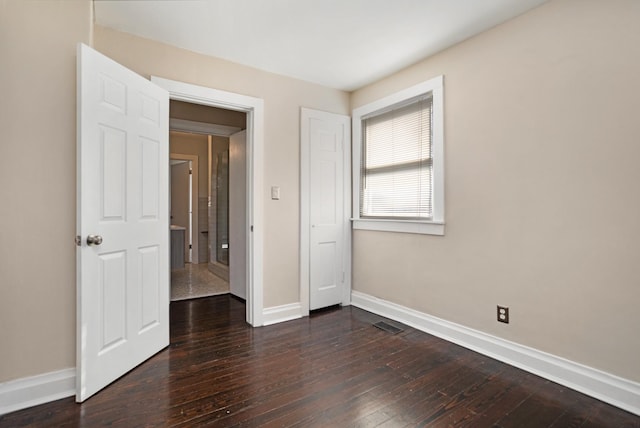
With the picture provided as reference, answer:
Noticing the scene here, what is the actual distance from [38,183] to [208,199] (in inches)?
180

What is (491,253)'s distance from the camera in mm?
2432

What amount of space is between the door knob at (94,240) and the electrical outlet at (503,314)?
2.75m

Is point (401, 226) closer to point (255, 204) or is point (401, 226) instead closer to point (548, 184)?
point (548, 184)

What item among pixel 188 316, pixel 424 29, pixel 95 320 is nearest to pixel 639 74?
pixel 424 29

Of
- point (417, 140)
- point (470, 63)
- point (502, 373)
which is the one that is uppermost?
point (470, 63)

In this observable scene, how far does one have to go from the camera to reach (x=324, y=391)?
1.95 meters

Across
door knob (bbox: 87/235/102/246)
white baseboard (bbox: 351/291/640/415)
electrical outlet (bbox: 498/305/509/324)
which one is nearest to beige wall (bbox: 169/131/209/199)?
door knob (bbox: 87/235/102/246)

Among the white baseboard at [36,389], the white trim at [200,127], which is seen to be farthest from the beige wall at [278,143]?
the white baseboard at [36,389]

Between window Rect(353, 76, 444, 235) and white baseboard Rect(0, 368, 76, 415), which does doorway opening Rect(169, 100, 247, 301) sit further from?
white baseboard Rect(0, 368, 76, 415)

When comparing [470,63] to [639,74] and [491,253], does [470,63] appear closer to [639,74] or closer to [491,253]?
[639,74]

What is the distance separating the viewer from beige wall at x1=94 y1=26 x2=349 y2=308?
2891 millimetres

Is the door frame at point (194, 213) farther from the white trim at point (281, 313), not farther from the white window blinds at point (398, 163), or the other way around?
the white window blinds at point (398, 163)

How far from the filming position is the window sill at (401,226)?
282 centimetres

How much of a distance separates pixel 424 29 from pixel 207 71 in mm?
1830
